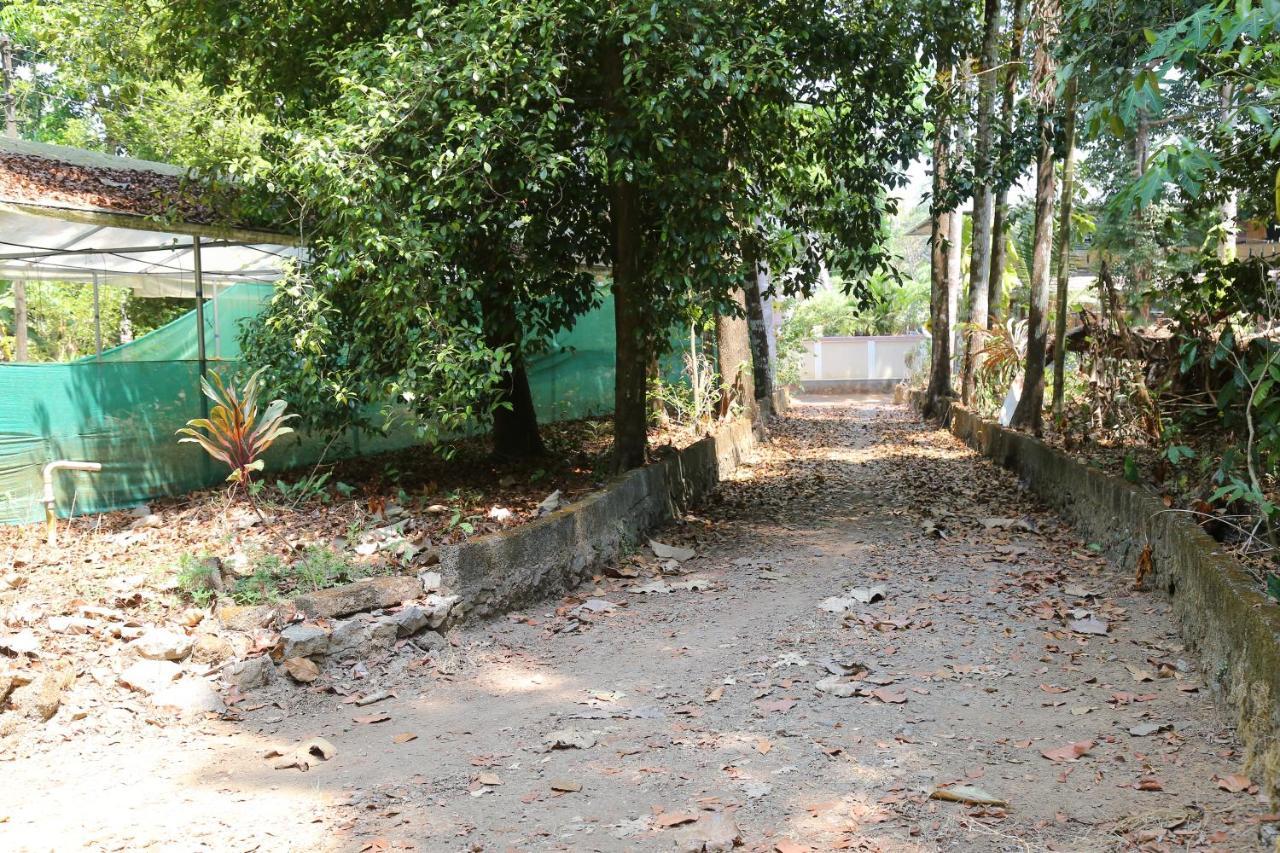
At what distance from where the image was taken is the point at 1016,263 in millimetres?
29062

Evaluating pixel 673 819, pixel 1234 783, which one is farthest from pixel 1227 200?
pixel 673 819

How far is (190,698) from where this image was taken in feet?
17.8

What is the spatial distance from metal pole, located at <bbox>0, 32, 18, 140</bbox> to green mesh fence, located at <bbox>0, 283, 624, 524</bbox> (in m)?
18.4

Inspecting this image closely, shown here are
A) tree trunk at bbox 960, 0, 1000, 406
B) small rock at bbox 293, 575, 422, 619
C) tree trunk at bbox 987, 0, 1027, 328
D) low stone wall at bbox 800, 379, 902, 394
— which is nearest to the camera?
small rock at bbox 293, 575, 422, 619

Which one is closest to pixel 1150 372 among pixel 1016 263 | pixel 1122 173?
pixel 1016 263

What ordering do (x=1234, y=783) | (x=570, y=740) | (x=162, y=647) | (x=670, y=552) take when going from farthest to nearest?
(x=670, y=552)
(x=162, y=647)
(x=570, y=740)
(x=1234, y=783)

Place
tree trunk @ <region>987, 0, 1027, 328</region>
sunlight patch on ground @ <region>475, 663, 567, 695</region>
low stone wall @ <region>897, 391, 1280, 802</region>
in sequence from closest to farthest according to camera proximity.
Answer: low stone wall @ <region>897, 391, 1280, 802</region>
sunlight patch on ground @ <region>475, 663, 567, 695</region>
tree trunk @ <region>987, 0, 1027, 328</region>

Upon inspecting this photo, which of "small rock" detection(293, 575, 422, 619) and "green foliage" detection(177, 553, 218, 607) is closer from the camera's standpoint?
"small rock" detection(293, 575, 422, 619)

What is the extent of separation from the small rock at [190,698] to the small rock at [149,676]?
49 millimetres

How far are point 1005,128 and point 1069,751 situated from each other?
807cm

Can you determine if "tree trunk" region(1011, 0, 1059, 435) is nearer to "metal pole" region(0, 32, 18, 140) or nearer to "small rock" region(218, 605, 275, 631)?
"small rock" region(218, 605, 275, 631)

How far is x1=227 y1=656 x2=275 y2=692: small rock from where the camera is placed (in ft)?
18.4

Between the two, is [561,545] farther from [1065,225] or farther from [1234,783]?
[1065,225]

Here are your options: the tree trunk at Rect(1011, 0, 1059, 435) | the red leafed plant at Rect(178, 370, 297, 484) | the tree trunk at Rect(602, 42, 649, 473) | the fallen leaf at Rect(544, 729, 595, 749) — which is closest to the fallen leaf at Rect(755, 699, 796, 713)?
the fallen leaf at Rect(544, 729, 595, 749)
